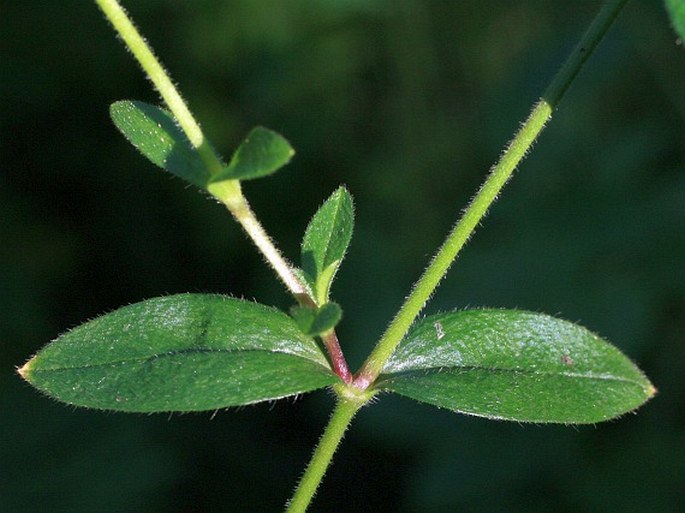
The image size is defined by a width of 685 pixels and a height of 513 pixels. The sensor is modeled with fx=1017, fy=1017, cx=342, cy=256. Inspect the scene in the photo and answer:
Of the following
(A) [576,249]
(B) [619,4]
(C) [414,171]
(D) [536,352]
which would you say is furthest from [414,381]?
(C) [414,171]

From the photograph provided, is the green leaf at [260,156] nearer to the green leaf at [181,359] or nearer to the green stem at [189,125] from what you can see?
the green stem at [189,125]

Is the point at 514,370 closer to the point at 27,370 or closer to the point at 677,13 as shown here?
the point at 677,13

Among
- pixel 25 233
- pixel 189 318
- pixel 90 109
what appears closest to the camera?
pixel 189 318

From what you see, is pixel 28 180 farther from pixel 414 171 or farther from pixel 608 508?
pixel 608 508

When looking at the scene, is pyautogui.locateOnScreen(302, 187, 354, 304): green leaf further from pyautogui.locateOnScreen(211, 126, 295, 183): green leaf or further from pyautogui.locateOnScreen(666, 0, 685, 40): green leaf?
pyautogui.locateOnScreen(666, 0, 685, 40): green leaf

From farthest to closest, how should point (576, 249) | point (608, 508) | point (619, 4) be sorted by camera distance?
1. point (576, 249)
2. point (608, 508)
3. point (619, 4)

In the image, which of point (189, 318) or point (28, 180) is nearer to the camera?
point (189, 318)

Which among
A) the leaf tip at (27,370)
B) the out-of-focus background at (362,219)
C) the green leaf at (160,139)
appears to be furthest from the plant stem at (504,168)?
the out-of-focus background at (362,219)
